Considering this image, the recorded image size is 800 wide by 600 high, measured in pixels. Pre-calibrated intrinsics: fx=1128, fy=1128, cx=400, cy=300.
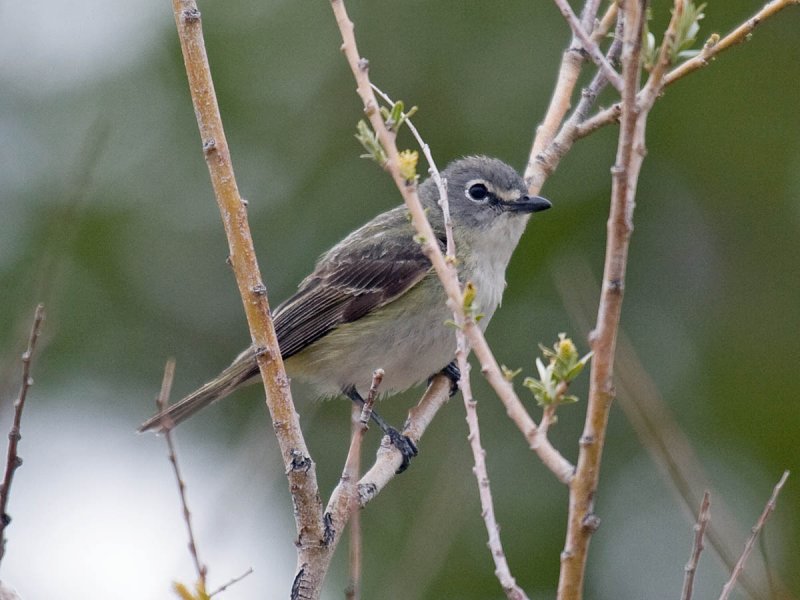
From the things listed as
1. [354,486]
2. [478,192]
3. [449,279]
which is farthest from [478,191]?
[449,279]

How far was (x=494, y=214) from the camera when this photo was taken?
21.4ft

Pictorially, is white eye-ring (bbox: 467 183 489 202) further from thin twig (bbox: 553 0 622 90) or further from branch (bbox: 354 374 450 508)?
thin twig (bbox: 553 0 622 90)

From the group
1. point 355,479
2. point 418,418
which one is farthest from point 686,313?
point 355,479

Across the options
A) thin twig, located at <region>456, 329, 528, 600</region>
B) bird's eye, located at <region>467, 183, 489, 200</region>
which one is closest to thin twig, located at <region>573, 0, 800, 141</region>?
thin twig, located at <region>456, 329, 528, 600</region>

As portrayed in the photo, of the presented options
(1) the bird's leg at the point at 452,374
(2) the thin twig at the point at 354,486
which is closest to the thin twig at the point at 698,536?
(2) the thin twig at the point at 354,486

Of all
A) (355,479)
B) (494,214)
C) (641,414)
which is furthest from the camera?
(494,214)

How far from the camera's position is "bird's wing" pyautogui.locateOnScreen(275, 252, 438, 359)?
6.50 m

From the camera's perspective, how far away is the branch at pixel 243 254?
378 centimetres

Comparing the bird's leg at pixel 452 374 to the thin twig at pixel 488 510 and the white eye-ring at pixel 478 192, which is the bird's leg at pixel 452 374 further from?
the thin twig at pixel 488 510

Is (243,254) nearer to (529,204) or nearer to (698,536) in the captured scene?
(698,536)

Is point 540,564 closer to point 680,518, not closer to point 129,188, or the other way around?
point 680,518

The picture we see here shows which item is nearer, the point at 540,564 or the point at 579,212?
the point at 540,564

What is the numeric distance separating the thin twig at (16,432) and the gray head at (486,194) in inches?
138

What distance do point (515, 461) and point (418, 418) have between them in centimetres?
362
